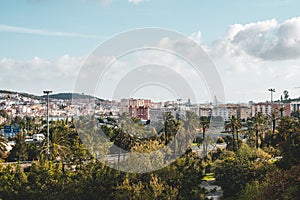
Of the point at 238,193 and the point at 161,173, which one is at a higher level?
the point at 161,173

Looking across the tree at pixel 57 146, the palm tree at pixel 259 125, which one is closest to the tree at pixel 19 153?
the tree at pixel 57 146

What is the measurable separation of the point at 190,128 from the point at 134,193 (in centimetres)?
2149

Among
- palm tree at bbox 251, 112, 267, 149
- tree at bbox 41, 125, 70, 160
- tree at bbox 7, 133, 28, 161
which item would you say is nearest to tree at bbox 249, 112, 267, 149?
palm tree at bbox 251, 112, 267, 149

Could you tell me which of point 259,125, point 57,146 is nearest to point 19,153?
point 57,146

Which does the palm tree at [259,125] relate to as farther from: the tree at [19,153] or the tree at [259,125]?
the tree at [19,153]

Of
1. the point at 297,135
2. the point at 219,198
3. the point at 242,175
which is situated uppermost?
the point at 297,135

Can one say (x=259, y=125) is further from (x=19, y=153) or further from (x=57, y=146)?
(x=19, y=153)

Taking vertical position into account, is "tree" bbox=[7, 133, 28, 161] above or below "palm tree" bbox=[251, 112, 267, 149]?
below

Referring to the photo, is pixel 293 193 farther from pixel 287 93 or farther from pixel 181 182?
pixel 287 93

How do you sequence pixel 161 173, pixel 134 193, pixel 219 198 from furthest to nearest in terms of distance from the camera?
1. pixel 219 198
2. pixel 161 173
3. pixel 134 193

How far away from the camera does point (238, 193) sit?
2339 centimetres

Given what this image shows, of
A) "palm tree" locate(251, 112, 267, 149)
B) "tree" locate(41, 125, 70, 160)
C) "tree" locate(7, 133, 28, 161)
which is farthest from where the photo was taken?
"palm tree" locate(251, 112, 267, 149)

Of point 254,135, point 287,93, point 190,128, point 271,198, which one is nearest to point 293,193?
point 271,198

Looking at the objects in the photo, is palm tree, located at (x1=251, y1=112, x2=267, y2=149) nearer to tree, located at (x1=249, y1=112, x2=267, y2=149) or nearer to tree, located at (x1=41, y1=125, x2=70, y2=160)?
tree, located at (x1=249, y1=112, x2=267, y2=149)
